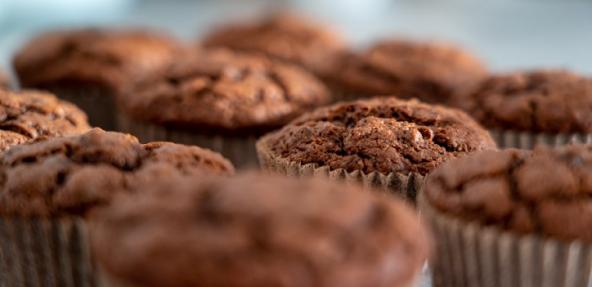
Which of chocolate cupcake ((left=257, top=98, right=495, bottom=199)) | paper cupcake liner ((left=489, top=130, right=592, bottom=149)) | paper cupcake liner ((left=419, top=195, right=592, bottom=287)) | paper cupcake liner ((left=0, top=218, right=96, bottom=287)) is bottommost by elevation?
paper cupcake liner ((left=419, top=195, right=592, bottom=287))

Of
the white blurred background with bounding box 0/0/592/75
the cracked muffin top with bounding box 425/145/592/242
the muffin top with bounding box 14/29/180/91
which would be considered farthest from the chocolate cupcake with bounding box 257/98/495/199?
the white blurred background with bounding box 0/0/592/75

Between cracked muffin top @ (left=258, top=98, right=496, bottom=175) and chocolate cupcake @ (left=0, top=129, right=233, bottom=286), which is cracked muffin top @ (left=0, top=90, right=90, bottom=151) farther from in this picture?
cracked muffin top @ (left=258, top=98, right=496, bottom=175)

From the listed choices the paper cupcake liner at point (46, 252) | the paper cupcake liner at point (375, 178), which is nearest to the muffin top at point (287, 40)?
the paper cupcake liner at point (375, 178)

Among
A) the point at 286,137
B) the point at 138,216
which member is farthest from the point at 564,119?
the point at 138,216

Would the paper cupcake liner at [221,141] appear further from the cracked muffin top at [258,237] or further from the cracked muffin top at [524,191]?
the cracked muffin top at [258,237]

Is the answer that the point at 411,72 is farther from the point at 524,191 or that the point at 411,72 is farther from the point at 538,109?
the point at 524,191

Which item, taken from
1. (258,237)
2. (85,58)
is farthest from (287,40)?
(258,237)
